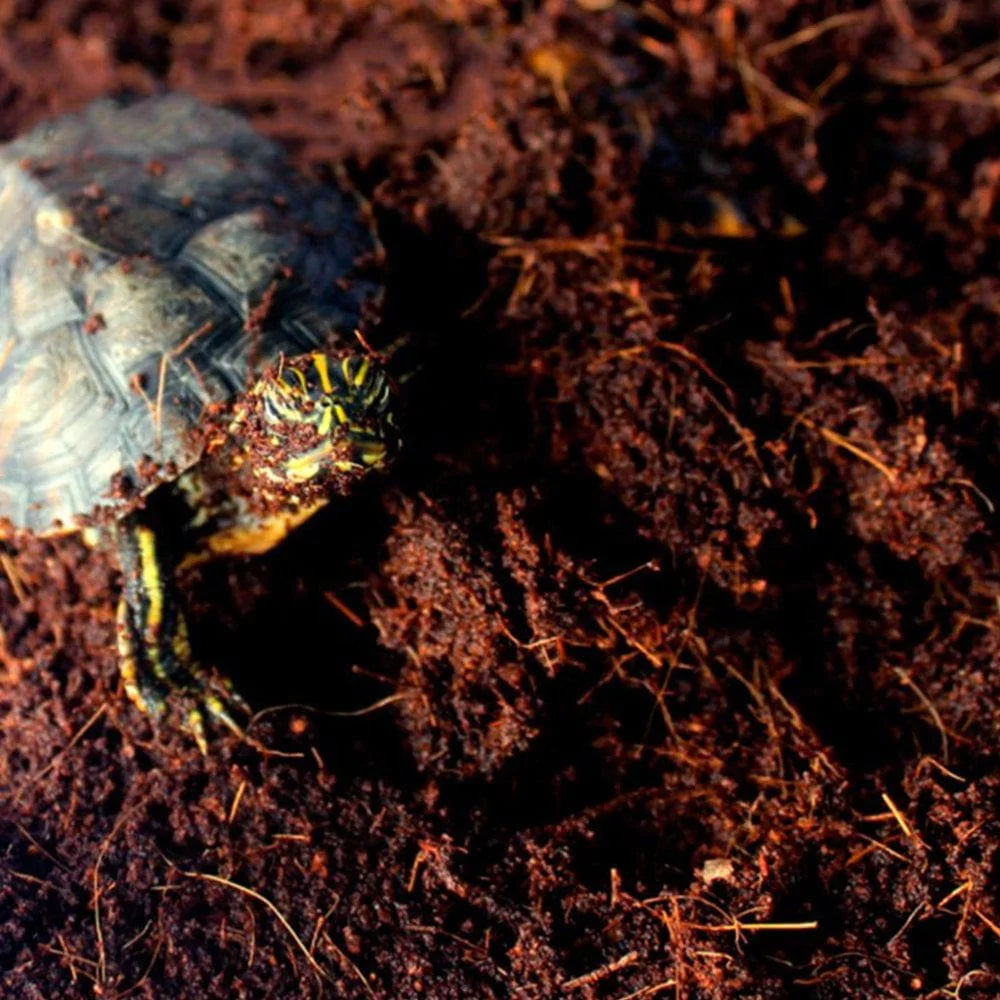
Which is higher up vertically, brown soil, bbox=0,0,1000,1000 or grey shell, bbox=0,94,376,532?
grey shell, bbox=0,94,376,532

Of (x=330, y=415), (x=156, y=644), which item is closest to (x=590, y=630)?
(x=330, y=415)

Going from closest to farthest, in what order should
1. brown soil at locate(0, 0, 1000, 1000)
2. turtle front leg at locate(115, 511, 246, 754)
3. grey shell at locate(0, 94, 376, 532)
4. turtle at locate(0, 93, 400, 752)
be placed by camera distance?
1. brown soil at locate(0, 0, 1000, 1000)
2. turtle at locate(0, 93, 400, 752)
3. turtle front leg at locate(115, 511, 246, 754)
4. grey shell at locate(0, 94, 376, 532)

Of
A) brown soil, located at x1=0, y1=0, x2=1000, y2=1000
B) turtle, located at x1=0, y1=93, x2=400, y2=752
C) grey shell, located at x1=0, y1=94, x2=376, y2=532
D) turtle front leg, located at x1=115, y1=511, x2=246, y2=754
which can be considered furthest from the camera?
grey shell, located at x1=0, y1=94, x2=376, y2=532

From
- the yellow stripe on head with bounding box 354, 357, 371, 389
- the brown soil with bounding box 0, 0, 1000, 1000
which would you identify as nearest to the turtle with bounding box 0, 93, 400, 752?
the yellow stripe on head with bounding box 354, 357, 371, 389

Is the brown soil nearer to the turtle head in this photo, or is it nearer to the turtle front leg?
the turtle front leg

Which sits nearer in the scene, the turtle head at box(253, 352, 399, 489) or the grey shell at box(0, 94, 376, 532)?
the turtle head at box(253, 352, 399, 489)

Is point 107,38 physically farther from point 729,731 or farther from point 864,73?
point 729,731

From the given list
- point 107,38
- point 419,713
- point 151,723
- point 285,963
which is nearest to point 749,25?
point 107,38
